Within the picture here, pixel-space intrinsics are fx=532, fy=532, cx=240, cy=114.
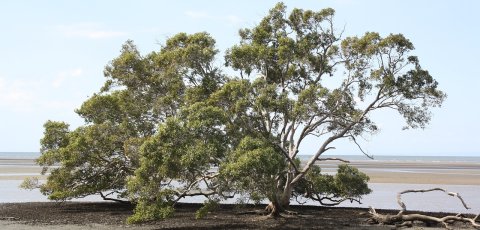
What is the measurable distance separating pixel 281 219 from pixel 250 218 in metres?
1.99

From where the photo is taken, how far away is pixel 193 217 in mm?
32219

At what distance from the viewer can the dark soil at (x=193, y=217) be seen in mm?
28984

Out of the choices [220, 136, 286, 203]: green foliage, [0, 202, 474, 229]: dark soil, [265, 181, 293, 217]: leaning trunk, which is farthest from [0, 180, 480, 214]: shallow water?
[220, 136, 286, 203]: green foliage

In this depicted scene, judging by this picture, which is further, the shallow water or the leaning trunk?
the shallow water

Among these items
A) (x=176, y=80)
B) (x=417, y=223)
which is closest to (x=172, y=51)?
(x=176, y=80)

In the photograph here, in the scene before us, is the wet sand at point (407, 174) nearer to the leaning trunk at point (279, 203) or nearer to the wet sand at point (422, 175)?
the wet sand at point (422, 175)

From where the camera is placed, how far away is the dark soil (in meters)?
29.0

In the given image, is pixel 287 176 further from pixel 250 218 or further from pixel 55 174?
pixel 55 174

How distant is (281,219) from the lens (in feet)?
102

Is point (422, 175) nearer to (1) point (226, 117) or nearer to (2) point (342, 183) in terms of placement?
(2) point (342, 183)

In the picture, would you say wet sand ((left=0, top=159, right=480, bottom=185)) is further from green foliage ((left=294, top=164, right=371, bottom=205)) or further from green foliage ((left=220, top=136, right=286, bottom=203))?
green foliage ((left=220, top=136, right=286, bottom=203))

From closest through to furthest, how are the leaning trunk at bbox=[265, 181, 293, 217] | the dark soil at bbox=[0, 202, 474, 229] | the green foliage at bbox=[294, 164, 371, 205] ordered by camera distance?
the dark soil at bbox=[0, 202, 474, 229] → the leaning trunk at bbox=[265, 181, 293, 217] → the green foliage at bbox=[294, 164, 371, 205]

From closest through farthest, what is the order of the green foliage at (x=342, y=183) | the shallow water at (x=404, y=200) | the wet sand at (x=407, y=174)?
the green foliage at (x=342, y=183)
the shallow water at (x=404, y=200)
the wet sand at (x=407, y=174)

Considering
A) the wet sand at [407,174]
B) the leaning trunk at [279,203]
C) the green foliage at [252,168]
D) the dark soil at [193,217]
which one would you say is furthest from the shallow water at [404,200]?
the green foliage at [252,168]
